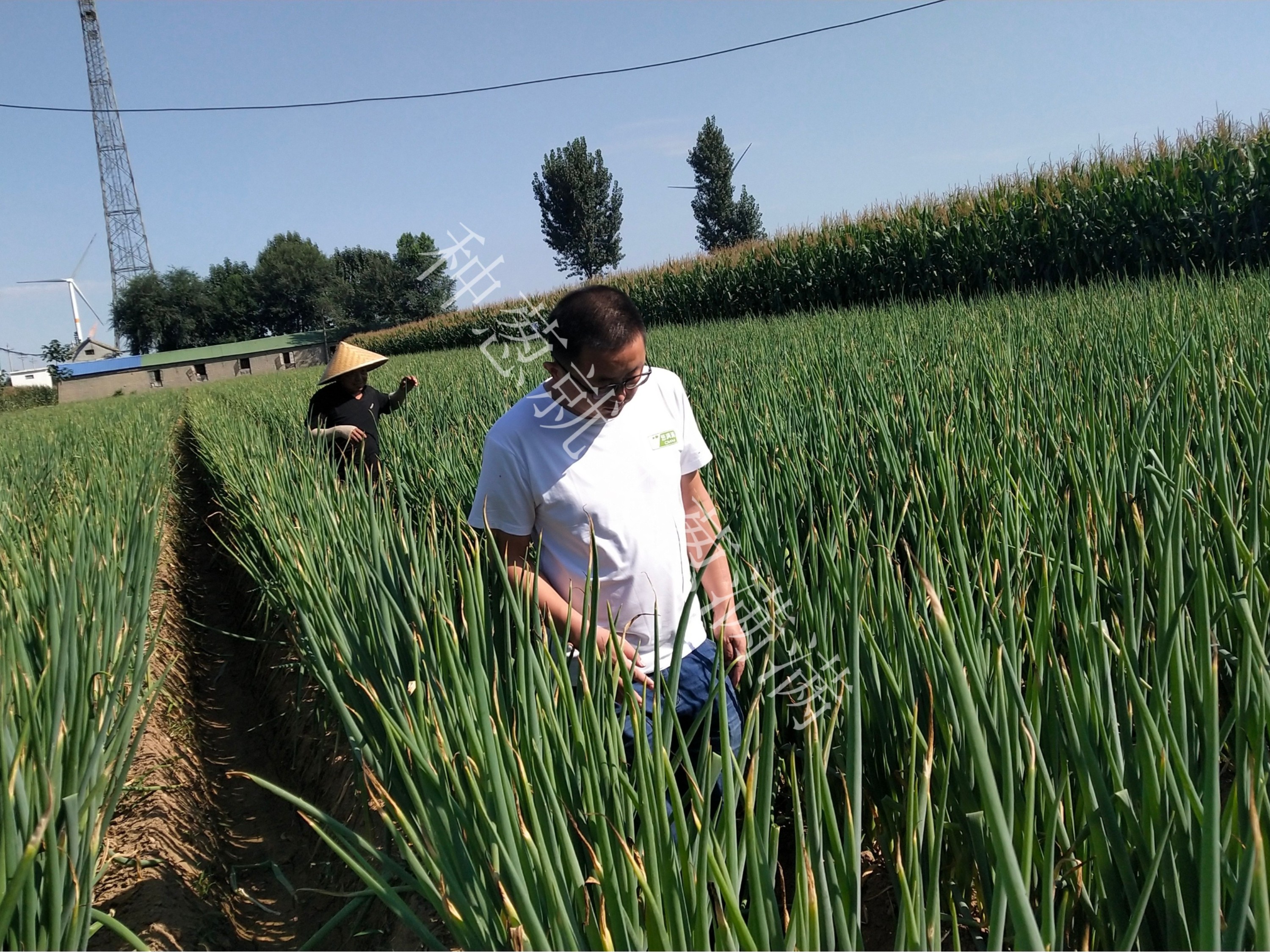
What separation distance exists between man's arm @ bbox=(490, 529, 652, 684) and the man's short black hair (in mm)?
349

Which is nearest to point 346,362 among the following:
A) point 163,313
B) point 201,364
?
point 201,364

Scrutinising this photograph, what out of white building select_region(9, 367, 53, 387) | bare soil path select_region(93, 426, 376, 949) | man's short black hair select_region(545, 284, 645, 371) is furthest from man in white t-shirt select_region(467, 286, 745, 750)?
white building select_region(9, 367, 53, 387)

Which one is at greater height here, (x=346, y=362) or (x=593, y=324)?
(x=346, y=362)

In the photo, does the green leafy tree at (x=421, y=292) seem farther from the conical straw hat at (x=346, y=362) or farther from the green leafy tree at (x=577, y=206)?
the conical straw hat at (x=346, y=362)

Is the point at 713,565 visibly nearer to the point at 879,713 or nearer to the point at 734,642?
the point at 734,642

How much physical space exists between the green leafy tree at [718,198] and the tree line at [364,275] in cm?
5

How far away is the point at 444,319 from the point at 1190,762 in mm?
29963

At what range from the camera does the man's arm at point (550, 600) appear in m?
1.43

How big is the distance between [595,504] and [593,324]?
12.8 inches

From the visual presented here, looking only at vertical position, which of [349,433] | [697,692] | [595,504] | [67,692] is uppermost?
[349,433]

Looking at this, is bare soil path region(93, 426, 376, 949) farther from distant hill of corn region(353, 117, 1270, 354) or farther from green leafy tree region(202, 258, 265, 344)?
green leafy tree region(202, 258, 265, 344)

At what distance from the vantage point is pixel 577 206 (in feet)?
143

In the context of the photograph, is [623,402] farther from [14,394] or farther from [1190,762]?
[14,394]

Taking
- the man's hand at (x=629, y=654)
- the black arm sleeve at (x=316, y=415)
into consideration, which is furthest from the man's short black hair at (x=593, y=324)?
the black arm sleeve at (x=316, y=415)
